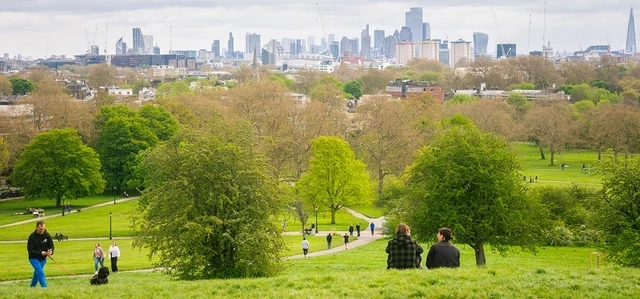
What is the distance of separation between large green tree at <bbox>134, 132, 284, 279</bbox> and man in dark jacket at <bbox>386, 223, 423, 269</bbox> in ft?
28.4

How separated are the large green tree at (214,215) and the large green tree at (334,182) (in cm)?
3386

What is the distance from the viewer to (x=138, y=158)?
2761 inches

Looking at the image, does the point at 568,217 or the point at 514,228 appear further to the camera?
the point at 568,217

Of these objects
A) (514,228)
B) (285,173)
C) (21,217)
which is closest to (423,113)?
(285,173)

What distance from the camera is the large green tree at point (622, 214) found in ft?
100

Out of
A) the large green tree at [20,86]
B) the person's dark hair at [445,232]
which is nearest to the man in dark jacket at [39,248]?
the person's dark hair at [445,232]

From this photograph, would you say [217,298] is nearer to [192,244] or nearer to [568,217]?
[192,244]

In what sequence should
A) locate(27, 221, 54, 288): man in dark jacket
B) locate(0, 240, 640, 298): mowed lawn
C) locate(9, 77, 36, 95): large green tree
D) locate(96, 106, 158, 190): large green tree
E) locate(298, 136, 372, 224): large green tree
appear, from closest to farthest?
locate(0, 240, 640, 298): mowed lawn → locate(27, 221, 54, 288): man in dark jacket → locate(298, 136, 372, 224): large green tree → locate(96, 106, 158, 190): large green tree → locate(9, 77, 36, 95): large green tree

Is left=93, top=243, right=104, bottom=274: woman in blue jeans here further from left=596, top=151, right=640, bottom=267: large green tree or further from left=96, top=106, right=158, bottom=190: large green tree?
left=96, top=106, right=158, bottom=190: large green tree

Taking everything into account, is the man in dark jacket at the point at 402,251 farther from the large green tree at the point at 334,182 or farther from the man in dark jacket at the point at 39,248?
the large green tree at the point at 334,182

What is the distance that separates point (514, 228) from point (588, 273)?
15003mm

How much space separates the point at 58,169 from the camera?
71.0m

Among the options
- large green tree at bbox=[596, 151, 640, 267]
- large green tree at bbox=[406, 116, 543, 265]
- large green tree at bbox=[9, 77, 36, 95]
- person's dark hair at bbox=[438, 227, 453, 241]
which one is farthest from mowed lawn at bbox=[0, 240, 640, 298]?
large green tree at bbox=[9, 77, 36, 95]

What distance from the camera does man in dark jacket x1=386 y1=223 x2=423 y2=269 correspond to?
18.7m
